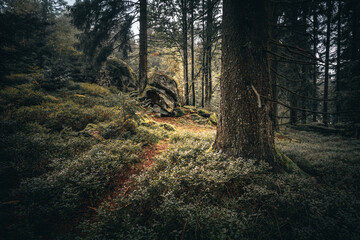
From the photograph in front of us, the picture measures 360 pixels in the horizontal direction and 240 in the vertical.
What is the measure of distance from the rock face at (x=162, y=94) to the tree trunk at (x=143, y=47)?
59cm

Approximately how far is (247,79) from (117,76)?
11.3 metres

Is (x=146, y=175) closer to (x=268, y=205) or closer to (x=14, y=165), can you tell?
(x=268, y=205)

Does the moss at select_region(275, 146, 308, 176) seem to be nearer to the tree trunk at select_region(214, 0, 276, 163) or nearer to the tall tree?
the tree trunk at select_region(214, 0, 276, 163)

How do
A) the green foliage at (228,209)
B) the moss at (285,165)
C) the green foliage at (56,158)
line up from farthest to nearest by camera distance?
the moss at (285,165) → the green foliage at (56,158) → the green foliage at (228,209)

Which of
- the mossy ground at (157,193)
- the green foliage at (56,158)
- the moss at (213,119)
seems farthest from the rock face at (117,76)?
the mossy ground at (157,193)

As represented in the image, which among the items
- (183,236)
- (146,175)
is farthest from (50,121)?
(183,236)

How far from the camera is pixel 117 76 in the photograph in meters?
11.6

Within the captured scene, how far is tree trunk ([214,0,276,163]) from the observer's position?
10.1ft

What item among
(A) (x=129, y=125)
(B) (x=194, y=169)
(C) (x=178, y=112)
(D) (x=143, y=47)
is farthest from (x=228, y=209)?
(D) (x=143, y=47)

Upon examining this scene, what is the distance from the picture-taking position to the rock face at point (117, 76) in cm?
1154

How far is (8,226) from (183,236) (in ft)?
8.16

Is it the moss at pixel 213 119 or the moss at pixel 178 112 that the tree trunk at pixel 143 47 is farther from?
the moss at pixel 213 119

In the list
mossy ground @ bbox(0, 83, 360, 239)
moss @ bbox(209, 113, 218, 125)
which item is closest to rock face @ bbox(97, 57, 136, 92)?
moss @ bbox(209, 113, 218, 125)

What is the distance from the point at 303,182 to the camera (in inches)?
103
